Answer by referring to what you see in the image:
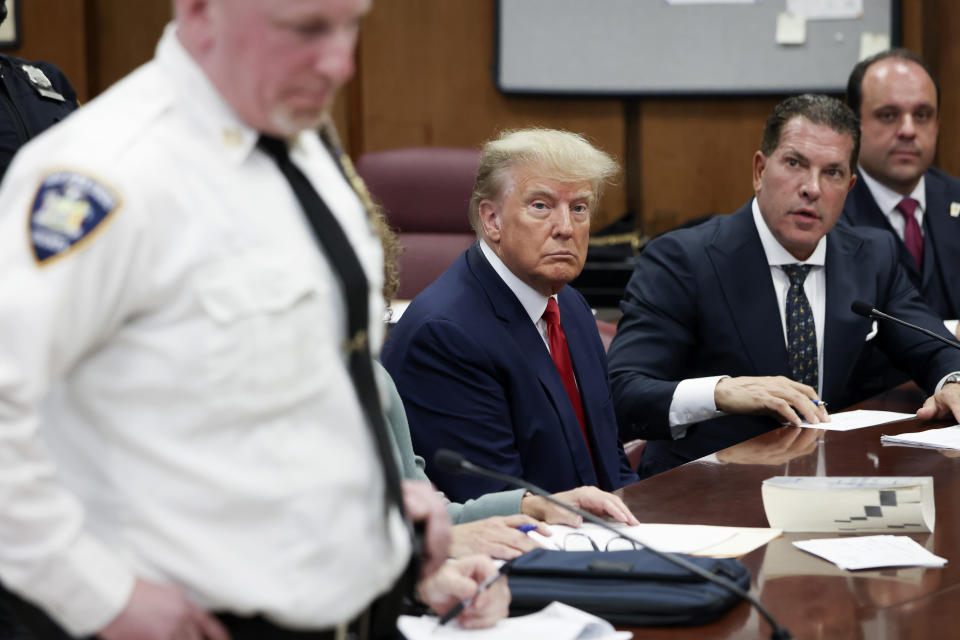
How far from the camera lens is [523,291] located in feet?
7.79

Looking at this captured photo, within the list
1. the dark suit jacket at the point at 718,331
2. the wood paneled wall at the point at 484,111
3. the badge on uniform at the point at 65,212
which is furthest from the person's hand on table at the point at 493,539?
the wood paneled wall at the point at 484,111

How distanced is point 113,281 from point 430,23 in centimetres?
443

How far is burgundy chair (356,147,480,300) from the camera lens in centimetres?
430

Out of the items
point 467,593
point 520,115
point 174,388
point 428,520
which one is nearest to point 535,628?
point 467,593

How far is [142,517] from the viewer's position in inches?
35.5

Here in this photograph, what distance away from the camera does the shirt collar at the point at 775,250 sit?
2918 mm

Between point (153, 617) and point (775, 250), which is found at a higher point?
point (153, 617)

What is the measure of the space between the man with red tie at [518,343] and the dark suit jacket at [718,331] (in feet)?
1.16

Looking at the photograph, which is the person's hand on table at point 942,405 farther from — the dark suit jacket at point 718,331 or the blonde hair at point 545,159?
the blonde hair at point 545,159

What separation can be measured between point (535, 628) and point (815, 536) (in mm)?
597

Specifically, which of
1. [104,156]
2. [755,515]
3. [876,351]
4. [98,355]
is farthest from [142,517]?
[876,351]

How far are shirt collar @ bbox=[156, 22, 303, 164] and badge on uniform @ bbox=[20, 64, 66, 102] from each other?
1.00 metres

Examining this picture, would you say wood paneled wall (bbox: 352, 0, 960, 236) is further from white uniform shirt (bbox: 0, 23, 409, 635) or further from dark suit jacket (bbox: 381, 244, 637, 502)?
white uniform shirt (bbox: 0, 23, 409, 635)

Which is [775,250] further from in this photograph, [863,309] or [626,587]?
[626,587]
